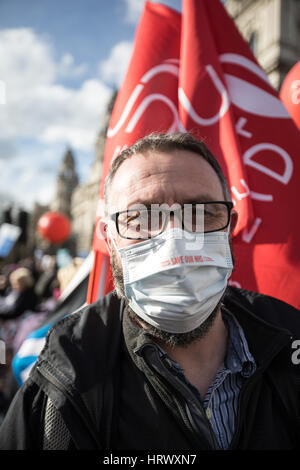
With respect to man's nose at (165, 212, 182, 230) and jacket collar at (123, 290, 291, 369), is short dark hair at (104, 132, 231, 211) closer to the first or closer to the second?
man's nose at (165, 212, 182, 230)

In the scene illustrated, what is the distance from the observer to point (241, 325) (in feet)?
4.74

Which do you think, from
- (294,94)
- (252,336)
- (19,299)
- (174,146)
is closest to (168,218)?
(174,146)

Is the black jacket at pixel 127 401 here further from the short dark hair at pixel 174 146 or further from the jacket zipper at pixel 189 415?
the short dark hair at pixel 174 146

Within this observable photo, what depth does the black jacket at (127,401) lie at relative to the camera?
107 cm

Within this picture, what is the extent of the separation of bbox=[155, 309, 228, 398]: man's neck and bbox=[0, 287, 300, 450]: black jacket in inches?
4.9

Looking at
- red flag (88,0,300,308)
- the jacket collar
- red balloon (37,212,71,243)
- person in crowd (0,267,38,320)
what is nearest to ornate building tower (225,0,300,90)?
red balloon (37,212,71,243)

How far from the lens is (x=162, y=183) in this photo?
4.42 ft

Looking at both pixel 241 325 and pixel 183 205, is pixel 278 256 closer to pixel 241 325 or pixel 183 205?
pixel 241 325

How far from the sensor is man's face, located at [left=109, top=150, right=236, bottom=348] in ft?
4.37

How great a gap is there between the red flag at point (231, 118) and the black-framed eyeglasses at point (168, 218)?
28.2 inches

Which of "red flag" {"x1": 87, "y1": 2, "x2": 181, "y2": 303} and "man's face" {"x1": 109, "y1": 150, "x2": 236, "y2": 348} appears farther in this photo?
"red flag" {"x1": 87, "y1": 2, "x2": 181, "y2": 303}

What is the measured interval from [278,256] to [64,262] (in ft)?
20.2

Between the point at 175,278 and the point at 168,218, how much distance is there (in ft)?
0.88

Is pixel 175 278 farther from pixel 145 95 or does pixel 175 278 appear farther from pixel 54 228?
pixel 54 228
